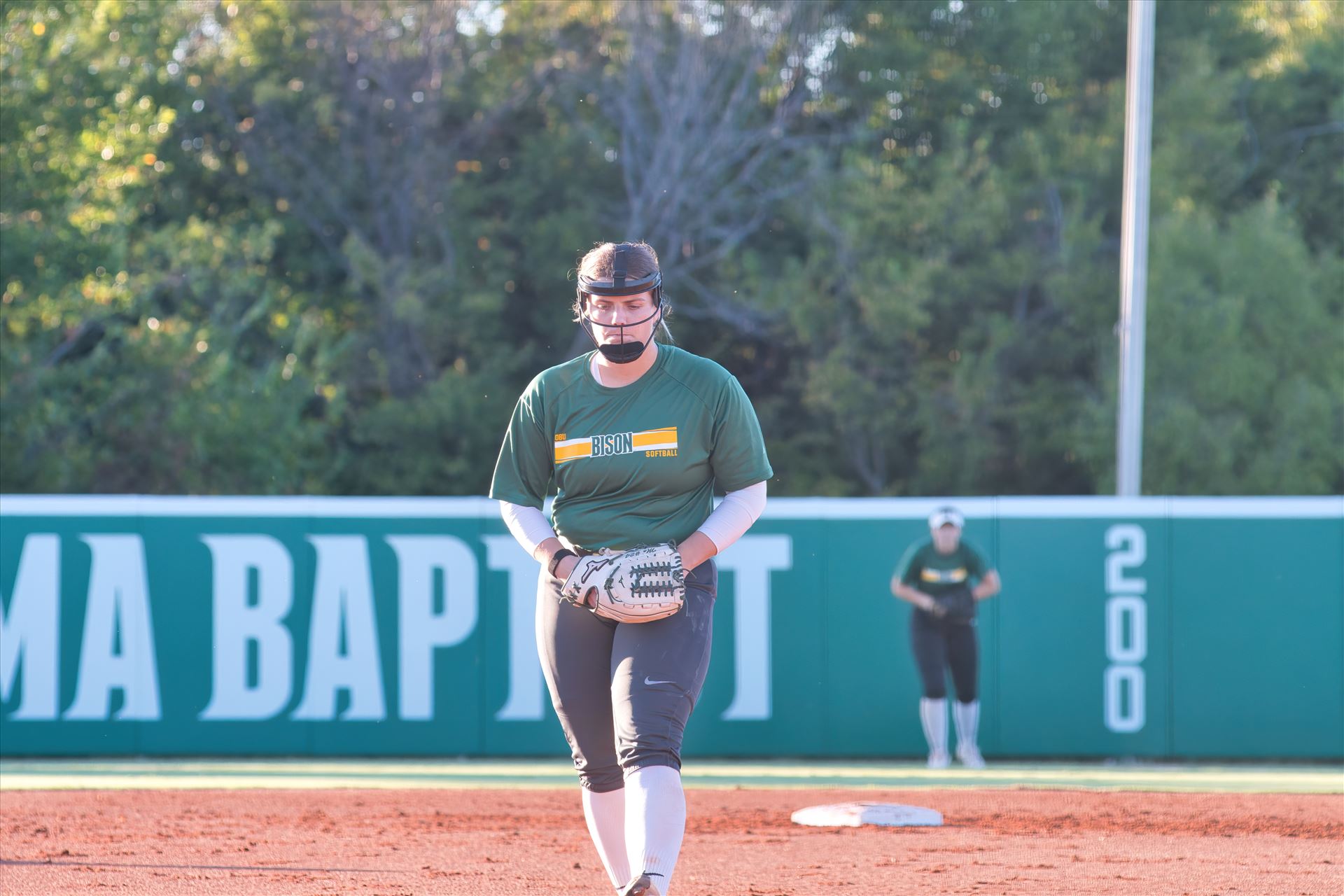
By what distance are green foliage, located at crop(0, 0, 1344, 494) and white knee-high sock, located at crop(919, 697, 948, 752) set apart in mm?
10934

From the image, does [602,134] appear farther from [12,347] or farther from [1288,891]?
[1288,891]

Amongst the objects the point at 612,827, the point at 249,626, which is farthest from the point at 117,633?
the point at 612,827

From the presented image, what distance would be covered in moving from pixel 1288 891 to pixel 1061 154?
61.5ft

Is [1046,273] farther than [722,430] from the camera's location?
Yes

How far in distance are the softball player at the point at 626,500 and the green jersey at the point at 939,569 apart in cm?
679

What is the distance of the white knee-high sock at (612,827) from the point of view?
15.3 ft

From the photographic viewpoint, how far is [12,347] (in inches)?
727

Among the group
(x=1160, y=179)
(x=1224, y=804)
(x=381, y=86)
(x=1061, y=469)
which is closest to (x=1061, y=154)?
(x=1160, y=179)

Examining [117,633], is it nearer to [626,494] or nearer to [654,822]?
[626,494]

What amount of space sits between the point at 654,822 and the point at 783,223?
19398mm

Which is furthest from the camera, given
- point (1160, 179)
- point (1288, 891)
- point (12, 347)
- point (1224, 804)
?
point (1160, 179)

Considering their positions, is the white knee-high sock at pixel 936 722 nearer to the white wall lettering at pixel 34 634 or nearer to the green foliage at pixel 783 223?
the white wall lettering at pixel 34 634

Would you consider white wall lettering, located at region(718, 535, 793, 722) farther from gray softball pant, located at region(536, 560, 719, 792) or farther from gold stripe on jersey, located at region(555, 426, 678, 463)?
gold stripe on jersey, located at region(555, 426, 678, 463)

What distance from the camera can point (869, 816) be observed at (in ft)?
25.6
